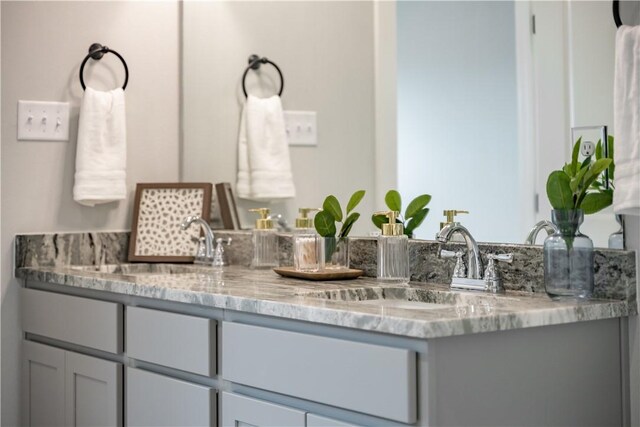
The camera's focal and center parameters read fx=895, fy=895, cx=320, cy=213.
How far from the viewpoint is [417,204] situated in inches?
79.7

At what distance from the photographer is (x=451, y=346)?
1371 millimetres


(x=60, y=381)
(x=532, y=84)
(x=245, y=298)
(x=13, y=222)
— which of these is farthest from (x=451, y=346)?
(x=13, y=222)

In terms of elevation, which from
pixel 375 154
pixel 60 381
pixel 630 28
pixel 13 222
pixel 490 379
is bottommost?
pixel 60 381

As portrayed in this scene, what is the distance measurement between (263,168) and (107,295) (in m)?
0.65

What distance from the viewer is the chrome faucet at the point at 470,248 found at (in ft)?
6.03

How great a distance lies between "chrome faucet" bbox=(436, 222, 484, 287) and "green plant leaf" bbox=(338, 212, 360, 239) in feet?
1.17

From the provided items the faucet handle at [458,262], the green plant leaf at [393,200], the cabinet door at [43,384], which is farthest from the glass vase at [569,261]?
the cabinet door at [43,384]

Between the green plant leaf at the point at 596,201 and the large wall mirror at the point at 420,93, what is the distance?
0.02 metres

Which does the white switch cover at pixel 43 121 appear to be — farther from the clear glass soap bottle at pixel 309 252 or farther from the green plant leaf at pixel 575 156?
the green plant leaf at pixel 575 156

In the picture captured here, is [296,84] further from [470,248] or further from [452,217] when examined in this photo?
[470,248]

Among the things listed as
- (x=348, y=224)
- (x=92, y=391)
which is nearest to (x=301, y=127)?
(x=348, y=224)

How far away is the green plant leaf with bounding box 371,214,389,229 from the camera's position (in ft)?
6.92

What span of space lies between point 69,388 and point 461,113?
3.92ft

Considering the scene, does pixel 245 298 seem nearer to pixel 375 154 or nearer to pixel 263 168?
pixel 375 154
